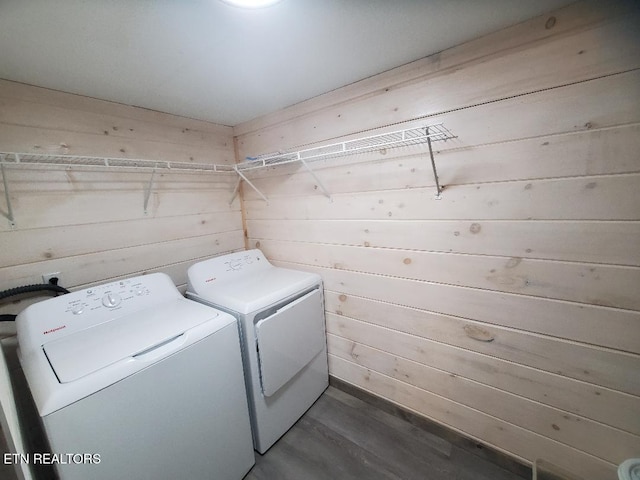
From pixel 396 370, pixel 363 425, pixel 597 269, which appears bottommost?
pixel 363 425

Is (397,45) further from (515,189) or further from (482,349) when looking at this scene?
(482,349)

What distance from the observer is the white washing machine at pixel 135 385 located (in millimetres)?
794

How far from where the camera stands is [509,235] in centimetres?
114

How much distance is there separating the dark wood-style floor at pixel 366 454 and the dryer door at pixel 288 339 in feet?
1.34

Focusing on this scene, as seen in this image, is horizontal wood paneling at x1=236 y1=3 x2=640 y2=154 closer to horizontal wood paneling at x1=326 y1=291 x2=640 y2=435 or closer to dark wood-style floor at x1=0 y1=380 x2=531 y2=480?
horizontal wood paneling at x1=326 y1=291 x2=640 y2=435

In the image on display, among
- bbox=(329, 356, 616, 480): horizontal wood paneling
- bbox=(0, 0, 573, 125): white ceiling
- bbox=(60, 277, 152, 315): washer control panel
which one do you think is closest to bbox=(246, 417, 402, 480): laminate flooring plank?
bbox=(329, 356, 616, 480): horizontal wood paneling

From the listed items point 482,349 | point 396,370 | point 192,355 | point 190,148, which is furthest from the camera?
point 190,148

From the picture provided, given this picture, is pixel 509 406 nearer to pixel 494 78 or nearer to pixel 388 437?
pixel 388 437

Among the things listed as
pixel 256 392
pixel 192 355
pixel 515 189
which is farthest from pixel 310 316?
pixel 515 189

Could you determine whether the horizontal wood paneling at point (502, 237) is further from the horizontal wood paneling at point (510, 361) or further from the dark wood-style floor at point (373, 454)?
the dark wood-style floor at point (373, 454)

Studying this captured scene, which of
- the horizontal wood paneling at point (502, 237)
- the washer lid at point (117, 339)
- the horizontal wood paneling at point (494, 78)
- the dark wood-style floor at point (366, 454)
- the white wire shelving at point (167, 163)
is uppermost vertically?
the horizontal wood paneling at point (494, 78)

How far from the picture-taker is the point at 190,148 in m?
1.86

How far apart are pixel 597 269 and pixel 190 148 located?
2.41m

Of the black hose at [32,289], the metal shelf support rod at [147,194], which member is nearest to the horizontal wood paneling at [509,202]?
the metal shelf support rod at [147,194]
